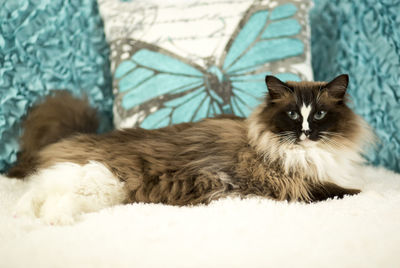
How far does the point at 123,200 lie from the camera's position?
146 centimetres

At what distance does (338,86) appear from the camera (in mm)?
1480

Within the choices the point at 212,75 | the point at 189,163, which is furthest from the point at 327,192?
the point at 212,75

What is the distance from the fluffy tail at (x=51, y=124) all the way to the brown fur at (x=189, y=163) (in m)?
0.05

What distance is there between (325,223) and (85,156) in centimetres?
100

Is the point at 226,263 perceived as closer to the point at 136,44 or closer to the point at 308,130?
the point at 308,130

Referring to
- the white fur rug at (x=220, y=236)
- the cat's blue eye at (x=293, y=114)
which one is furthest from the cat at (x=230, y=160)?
the white fur rug at (x=220, y=236)

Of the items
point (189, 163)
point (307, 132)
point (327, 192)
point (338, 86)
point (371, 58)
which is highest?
point (371, 58)

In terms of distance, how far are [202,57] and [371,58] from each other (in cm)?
99

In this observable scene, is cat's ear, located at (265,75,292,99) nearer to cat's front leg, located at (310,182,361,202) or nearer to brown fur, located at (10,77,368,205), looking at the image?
brown fur, located at (10,77,368,205)

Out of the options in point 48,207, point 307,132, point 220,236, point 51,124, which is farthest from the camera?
point 51,124

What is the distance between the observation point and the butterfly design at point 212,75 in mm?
1938

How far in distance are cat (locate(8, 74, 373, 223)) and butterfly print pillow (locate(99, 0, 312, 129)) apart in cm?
35

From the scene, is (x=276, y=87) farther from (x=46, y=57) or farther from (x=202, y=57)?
(x=46, y=57)

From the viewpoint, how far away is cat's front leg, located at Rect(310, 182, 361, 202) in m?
1.41
